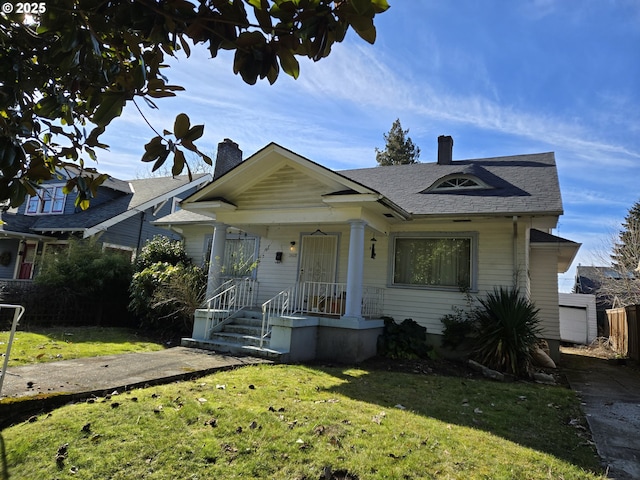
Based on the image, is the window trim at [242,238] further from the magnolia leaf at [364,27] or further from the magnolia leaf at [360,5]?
the magnolia leaf at [360,5]

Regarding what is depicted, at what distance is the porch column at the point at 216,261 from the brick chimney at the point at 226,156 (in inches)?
178

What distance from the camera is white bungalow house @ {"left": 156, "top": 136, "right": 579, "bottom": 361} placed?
8.55 meters

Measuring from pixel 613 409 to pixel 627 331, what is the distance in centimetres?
840

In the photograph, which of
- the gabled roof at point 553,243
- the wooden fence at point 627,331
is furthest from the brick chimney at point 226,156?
the wooden fence at point 627,331

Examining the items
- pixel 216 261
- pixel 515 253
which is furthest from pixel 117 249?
pixel 515 253

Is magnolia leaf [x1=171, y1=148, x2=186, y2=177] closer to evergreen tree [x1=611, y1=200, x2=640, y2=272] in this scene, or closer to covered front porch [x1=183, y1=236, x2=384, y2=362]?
covered front porch [x1=183, y1=236, x2=384, y2=362]

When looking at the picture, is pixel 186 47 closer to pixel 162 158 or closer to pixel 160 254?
pixel 162 158

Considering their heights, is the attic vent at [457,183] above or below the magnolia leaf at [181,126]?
above

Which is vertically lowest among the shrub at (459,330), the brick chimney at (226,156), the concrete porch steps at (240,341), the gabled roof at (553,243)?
the concrete porch steps at (240,341)

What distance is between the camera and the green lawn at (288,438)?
9.95 ft

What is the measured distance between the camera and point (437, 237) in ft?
33.4

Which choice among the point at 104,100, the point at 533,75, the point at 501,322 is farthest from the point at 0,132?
the point at 533,75

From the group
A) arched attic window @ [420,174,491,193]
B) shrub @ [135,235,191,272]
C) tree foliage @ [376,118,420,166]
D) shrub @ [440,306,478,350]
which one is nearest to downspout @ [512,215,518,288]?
shrub @ [440,306,478,350]

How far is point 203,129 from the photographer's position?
1.94 meters
